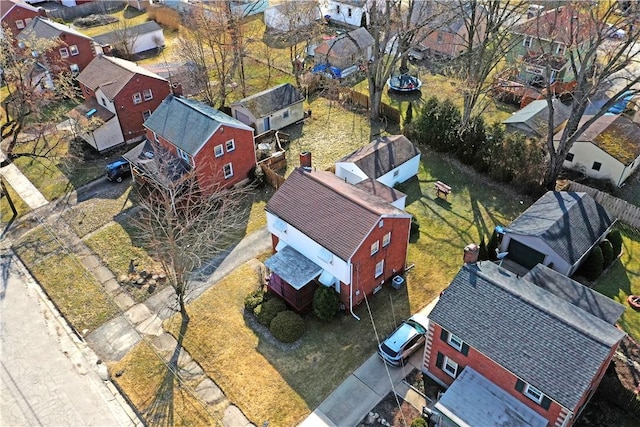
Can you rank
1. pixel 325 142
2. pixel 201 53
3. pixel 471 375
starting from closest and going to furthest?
pixel 471 375
pixel 325 142
pixel 201 53

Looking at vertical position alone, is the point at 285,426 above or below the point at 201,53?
below

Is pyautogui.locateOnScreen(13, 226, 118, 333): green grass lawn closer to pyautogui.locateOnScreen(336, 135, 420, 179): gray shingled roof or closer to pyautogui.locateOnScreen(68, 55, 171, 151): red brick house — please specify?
pyautogui.locateOnScreen(68, 55, 171, 151): red brick house

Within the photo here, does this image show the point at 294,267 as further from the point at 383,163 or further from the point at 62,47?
the point at 62,47

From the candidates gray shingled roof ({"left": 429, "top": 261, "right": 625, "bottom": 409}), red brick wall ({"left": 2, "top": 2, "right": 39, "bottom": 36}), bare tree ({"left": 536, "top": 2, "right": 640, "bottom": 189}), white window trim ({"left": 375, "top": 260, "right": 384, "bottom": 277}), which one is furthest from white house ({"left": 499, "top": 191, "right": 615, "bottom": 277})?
red brick wall ({"left": 2, "top": 2, "right": 39, "bottom": 36})

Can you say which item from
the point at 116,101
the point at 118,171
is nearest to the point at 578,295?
the point at 118,171

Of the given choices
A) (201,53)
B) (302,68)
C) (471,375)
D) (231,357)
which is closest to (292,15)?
(302,68)

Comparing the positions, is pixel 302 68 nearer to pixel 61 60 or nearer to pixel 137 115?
pixel 137 115

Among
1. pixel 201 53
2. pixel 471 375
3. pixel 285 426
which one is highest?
pixel 201 53
